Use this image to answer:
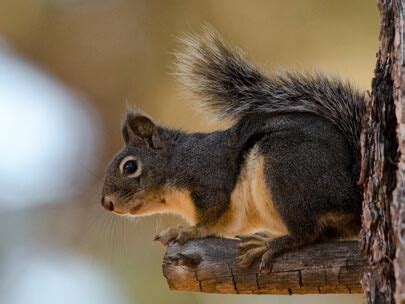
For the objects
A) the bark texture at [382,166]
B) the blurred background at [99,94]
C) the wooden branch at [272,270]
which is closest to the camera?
the bark texture at [382,166]

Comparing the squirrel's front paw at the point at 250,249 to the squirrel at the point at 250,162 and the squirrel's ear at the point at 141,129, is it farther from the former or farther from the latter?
the squirrel's ear at the point at 141,129

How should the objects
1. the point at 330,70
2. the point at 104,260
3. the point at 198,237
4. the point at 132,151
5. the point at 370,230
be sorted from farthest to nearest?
the point at 104,260
the point at 330,70
the point at 132,151
the point at 198,237
the point at 370,230

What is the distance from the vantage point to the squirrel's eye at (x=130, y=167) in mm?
2479

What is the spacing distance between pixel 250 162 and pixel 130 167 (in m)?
0.44

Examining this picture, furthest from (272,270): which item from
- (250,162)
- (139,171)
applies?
(139,171)

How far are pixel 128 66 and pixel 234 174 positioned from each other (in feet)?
4.50

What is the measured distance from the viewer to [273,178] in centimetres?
207

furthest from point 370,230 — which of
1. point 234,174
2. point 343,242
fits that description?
point 234,174

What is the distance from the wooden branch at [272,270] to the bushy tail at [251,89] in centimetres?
29

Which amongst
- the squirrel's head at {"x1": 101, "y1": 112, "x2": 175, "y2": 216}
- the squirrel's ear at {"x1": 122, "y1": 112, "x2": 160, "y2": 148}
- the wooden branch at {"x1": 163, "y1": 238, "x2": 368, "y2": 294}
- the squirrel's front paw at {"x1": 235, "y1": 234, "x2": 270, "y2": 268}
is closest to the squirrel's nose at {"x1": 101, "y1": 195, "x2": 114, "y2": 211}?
the squirrel's head at {"x1": 101, "y1": 112, "x2": 175, "y2": 216}

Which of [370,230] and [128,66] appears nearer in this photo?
[370,230]

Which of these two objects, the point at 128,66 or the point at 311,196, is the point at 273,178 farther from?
the point at 128,66

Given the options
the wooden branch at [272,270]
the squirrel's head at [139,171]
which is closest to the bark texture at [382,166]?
the wooden branch at [272,270]

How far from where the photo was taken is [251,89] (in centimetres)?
228
